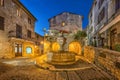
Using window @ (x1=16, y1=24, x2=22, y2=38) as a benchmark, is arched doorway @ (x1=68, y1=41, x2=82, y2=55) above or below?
below

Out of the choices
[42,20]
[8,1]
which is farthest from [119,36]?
[42,20]

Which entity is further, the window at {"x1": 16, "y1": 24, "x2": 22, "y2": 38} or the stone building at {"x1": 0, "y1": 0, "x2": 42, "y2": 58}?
the window at {"x1": 16, "y1": 24, "x2": 22, "y2": 38}

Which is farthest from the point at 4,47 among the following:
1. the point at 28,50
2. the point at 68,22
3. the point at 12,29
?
the point at 68,22

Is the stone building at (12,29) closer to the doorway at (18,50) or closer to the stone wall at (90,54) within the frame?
the doorway at (18,50)

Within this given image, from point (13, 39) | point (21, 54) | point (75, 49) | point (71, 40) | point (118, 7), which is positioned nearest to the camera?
point (118, 7)

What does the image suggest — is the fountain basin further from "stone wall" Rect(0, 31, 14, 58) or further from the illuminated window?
the illuminated window

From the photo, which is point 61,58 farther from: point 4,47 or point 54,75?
point 4,47

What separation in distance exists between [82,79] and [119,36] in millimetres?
6600

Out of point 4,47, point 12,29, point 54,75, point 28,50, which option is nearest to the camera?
point 54,75

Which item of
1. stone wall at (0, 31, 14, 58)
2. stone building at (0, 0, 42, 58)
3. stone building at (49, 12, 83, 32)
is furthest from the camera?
stone building at (49, 12, 83, 32)

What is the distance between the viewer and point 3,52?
1459 cm

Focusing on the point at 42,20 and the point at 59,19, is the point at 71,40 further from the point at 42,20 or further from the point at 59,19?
the point at 42,20

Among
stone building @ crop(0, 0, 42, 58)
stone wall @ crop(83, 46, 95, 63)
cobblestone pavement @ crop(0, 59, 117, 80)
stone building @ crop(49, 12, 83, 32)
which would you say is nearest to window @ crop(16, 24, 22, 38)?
stone building @ crop(0, 0, 42, 58)

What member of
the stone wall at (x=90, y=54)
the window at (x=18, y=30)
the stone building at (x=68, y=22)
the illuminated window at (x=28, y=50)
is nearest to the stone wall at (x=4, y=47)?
the window at (x=18, y=30)
